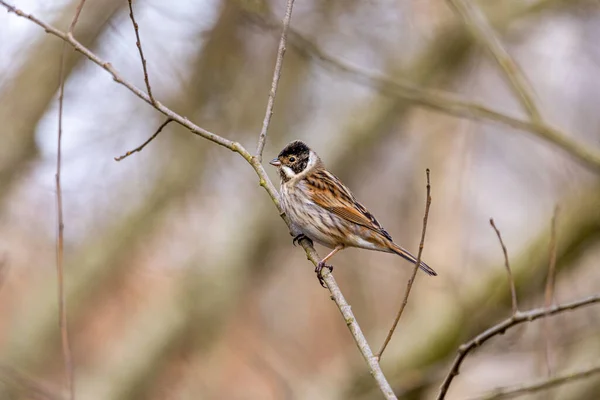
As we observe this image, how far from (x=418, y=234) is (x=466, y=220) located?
3.05 feet

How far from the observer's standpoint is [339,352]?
1233 centimetres

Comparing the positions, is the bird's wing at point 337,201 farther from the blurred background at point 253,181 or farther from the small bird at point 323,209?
the blurred background at point 253,181

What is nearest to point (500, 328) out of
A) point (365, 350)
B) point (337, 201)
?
point (365, 350)

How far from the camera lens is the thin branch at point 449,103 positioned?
5191mm

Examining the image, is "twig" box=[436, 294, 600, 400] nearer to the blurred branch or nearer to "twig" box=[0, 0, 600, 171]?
the blurred branch

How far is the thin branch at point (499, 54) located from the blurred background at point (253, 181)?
1574mm

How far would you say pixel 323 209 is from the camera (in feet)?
17.8

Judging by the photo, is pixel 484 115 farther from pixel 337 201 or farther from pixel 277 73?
pixel 277 73

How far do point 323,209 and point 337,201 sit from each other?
0.23 metres

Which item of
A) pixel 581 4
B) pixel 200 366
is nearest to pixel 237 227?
pixel 200 366

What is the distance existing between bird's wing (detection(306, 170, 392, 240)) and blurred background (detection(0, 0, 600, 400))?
57.3 inches

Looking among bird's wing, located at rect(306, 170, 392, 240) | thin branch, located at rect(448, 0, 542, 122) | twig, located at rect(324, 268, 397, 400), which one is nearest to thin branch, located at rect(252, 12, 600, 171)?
thin branch, located at rect(448, 0, 542, 122)

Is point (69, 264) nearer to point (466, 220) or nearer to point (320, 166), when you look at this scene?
point (320, 166)

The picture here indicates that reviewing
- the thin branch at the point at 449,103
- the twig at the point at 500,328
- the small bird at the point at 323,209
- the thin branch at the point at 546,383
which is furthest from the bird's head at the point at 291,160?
the twig at the point at 500,328
